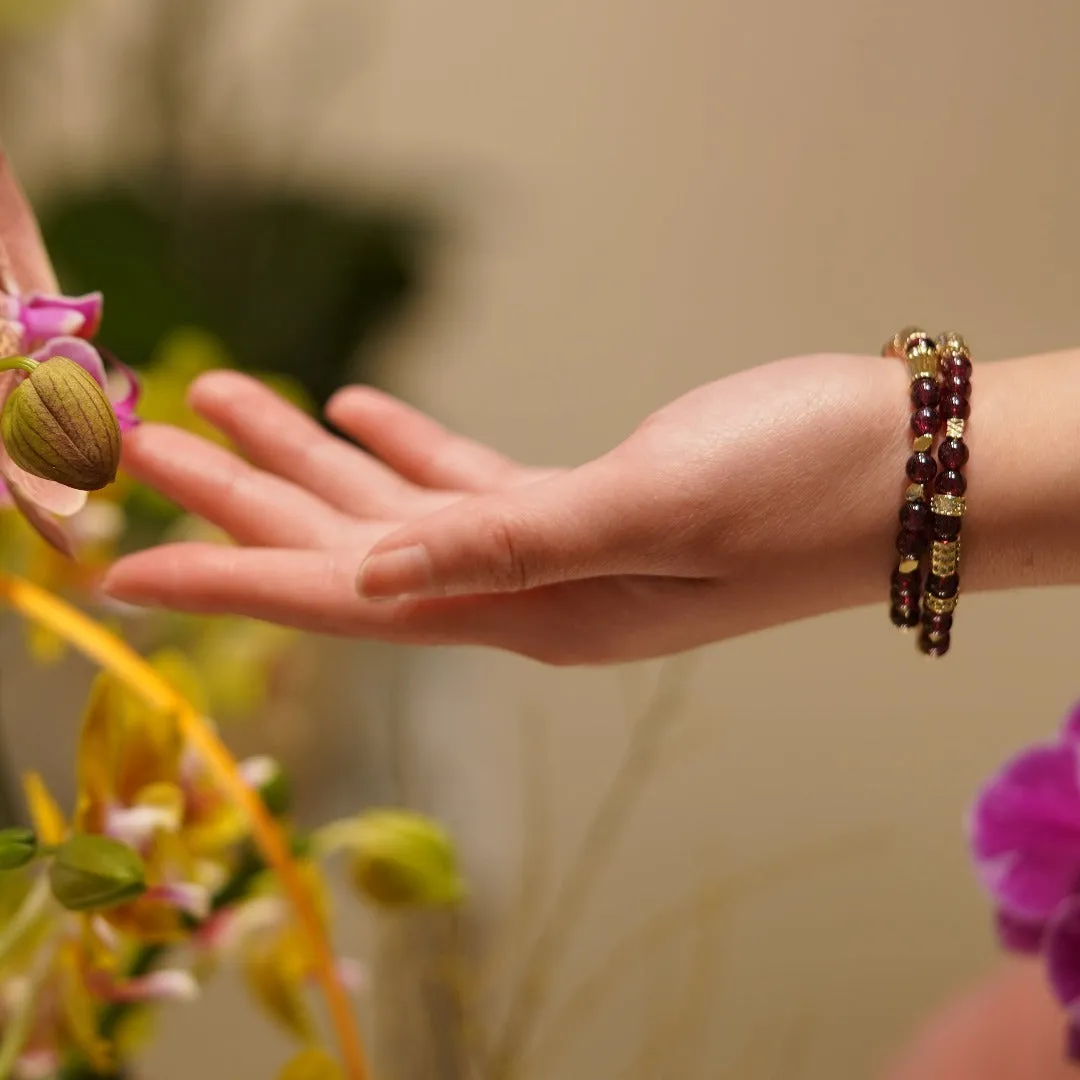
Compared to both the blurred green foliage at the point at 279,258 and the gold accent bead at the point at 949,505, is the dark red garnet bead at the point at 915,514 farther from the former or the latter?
the blurred green foliage at the point at 279,258

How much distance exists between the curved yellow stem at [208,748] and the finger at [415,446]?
148 millimetres

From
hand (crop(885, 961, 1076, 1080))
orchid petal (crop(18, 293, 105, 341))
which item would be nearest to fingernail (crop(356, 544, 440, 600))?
orchid petal (crop(18, 293, 105, 341))

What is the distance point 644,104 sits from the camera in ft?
3.44

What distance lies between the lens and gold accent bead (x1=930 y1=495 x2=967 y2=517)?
0.36m

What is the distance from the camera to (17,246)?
0.26 meters

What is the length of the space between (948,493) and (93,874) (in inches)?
10.4

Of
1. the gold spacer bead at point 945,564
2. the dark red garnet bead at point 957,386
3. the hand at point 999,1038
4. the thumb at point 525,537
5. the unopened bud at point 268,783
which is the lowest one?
the hand at point 999,1038

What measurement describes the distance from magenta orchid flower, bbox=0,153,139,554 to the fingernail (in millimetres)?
81

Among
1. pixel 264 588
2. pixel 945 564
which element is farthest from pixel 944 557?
pixel 264 588

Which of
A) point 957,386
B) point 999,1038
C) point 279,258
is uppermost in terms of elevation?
point 279,258

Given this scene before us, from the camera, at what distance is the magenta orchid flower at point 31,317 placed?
0.81ft

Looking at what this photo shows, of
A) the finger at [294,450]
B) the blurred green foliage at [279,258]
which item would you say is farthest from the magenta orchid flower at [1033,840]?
the blurred green foliage at [279,258]

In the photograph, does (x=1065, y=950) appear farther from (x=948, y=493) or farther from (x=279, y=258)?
(x=279, y=258)

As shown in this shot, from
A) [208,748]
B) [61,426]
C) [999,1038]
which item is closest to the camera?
[61,426]
